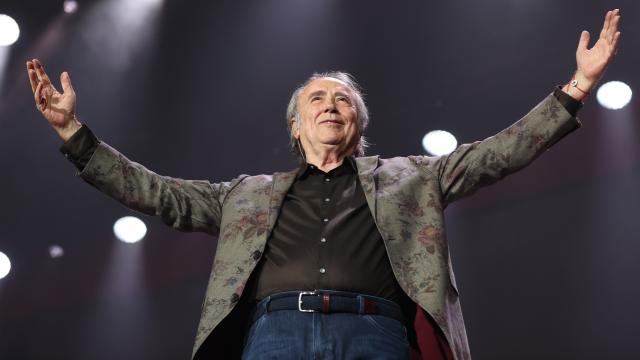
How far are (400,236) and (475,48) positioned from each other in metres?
2.92

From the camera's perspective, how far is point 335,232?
78.6 inches

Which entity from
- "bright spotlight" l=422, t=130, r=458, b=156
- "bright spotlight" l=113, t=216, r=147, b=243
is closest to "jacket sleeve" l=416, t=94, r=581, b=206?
"bright spotlight" l=422, t=130, r=458, b=156

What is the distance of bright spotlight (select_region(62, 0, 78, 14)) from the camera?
499cm

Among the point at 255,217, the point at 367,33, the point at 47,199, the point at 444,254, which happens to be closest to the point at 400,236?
the point at 444,254

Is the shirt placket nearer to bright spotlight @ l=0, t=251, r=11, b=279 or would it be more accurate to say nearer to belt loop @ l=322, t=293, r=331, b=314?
belt loop @ l=322, t=293, r=331, b=314

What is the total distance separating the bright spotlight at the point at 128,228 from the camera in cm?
491

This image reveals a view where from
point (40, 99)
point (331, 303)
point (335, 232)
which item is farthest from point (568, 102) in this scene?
point (40, 99)

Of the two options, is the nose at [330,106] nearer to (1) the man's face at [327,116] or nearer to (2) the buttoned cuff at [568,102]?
(1) the man's face at [327,116]

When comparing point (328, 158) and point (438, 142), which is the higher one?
point (438, 142)

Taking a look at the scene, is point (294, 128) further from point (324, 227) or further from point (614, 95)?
point (614, 95)

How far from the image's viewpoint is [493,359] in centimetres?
412

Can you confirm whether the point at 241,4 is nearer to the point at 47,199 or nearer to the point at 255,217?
the point at 47,199

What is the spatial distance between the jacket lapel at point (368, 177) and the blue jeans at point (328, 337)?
0.31 metres

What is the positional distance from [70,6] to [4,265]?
66.0 inches
